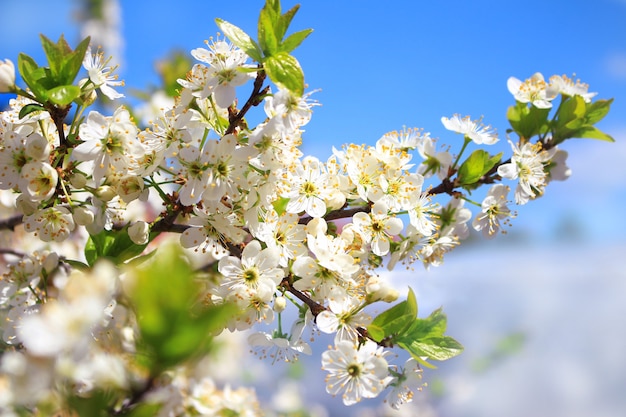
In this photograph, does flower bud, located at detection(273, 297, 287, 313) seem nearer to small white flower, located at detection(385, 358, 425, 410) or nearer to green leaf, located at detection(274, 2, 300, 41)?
small white flower, located at detection(385, 358, 425, 410)

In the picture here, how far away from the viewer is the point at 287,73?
0.76m

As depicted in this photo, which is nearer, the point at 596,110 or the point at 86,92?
the point at 86,92

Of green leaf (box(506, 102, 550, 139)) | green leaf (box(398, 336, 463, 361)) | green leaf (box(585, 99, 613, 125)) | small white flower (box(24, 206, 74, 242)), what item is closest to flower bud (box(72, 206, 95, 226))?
small white flower (box(24, 206, 74, 242))

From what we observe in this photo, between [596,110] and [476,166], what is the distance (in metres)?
0.26

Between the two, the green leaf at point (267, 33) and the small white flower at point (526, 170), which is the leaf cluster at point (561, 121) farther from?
A: the green leaf at point (267, 33)

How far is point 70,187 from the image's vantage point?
885 millimetres

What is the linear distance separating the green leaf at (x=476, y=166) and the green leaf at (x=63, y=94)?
0.61m

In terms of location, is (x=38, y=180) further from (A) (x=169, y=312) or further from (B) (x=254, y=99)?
(A) (x=169, y=312)

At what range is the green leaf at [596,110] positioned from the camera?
1062mm

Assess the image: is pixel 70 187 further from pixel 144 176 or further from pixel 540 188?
pixel 540 188

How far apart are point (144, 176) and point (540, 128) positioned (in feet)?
2.25

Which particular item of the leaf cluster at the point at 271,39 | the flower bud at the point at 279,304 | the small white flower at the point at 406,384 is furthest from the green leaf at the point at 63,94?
the small white flower at the point at 406,384

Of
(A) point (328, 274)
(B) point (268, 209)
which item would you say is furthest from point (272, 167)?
(A) point (328, 274)

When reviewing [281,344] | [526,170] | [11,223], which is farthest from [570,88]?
[11,223]
